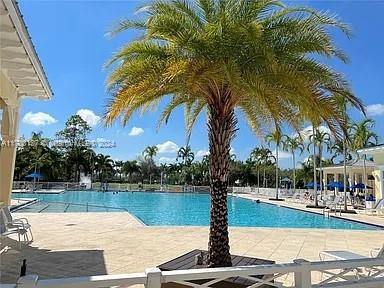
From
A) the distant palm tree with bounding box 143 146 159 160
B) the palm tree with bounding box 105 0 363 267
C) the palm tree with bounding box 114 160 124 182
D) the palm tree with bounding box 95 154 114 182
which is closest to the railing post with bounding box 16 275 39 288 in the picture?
the palm tree with bounding box 105 0 363 267

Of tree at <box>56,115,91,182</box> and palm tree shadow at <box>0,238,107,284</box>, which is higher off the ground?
tree at <box>56,115,91,182</box>

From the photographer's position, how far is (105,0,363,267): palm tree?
17.4 ft

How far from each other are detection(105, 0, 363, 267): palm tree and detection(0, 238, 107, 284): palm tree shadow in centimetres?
288

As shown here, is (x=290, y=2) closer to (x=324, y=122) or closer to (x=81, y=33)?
(x=324, y=122)

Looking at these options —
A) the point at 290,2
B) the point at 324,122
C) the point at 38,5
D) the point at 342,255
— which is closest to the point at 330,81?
the point at 324,122

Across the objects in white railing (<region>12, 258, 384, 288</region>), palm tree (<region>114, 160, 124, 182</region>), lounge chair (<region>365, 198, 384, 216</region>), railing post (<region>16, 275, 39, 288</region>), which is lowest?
lounge chair (<region>365, 198, 384, 216</region>)

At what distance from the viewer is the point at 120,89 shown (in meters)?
5.84

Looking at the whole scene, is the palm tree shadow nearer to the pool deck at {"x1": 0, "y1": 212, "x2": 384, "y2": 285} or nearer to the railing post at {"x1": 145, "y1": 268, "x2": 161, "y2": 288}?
the pool deck at {"x1": 0, "y1": 212, "x2": 384, "y2": 285}

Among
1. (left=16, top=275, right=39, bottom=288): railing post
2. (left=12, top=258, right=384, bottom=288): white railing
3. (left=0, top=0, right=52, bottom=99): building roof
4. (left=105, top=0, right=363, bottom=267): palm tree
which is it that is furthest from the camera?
(left=105, top=0, right=363, bottom=267): palm tree

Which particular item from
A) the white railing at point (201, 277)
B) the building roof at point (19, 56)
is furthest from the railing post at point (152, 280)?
the building roof at point (19, 56)

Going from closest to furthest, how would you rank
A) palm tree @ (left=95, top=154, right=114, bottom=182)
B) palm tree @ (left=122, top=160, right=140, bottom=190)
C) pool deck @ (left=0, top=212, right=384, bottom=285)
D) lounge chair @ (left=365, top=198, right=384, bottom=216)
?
pool deck @ (left=0, top=212, right=384, bottom=285)
lounge chair @ (left=365, top=198, right=384, bottom=216)
palm tree @ (left=95, top=154, right=114, bottom=182)
palm tree @ (left=122, top=160, right=140, bottom=190)

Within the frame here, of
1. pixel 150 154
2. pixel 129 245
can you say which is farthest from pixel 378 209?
pixel 150 154

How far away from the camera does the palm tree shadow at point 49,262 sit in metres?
6.61

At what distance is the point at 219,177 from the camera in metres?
6.07
